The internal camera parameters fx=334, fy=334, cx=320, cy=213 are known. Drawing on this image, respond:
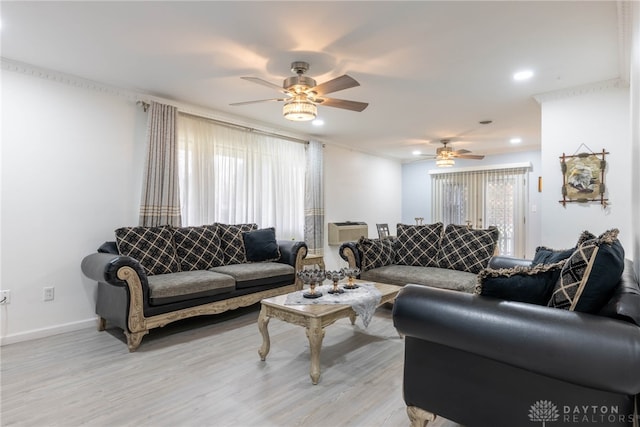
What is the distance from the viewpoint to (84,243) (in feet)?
11.1

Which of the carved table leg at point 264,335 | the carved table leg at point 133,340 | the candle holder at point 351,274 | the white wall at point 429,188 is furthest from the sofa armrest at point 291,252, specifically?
the white wall at point 429,188

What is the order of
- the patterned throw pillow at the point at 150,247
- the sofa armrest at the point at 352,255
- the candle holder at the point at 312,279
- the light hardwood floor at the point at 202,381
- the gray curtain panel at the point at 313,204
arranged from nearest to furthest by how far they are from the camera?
the light hardwood floor at the point at 202,381 < the candle holder at the point at 312,279 < the patterned throw pillow at the point at 150,247 < the sofa armrest at the point at 352,255 < the gray curtain panel at the point at 313,204

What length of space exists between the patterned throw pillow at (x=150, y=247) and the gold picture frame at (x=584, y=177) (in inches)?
167

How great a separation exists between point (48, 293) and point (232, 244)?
1819 millimetres

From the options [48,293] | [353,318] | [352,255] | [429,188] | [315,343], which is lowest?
[353,318]

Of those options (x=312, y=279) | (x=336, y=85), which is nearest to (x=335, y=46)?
(x=336, y=85)

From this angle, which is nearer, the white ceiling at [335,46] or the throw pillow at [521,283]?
the throw pillow at [521,283]

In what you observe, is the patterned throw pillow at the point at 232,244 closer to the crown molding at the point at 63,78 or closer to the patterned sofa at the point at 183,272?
the patterned sofa at the point at 183,272

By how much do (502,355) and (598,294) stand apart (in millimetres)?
447

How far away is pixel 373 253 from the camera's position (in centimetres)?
412

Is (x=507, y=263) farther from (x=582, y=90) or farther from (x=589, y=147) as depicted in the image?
(x=582, y=90)

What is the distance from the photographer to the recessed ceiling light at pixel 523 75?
3.15 meters

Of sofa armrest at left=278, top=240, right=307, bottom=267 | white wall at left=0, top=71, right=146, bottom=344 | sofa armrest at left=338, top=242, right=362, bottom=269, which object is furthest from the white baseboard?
sofa armrest at left=338, top=242, right=362, bottom=269

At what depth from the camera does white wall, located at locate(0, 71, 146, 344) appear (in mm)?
2975
